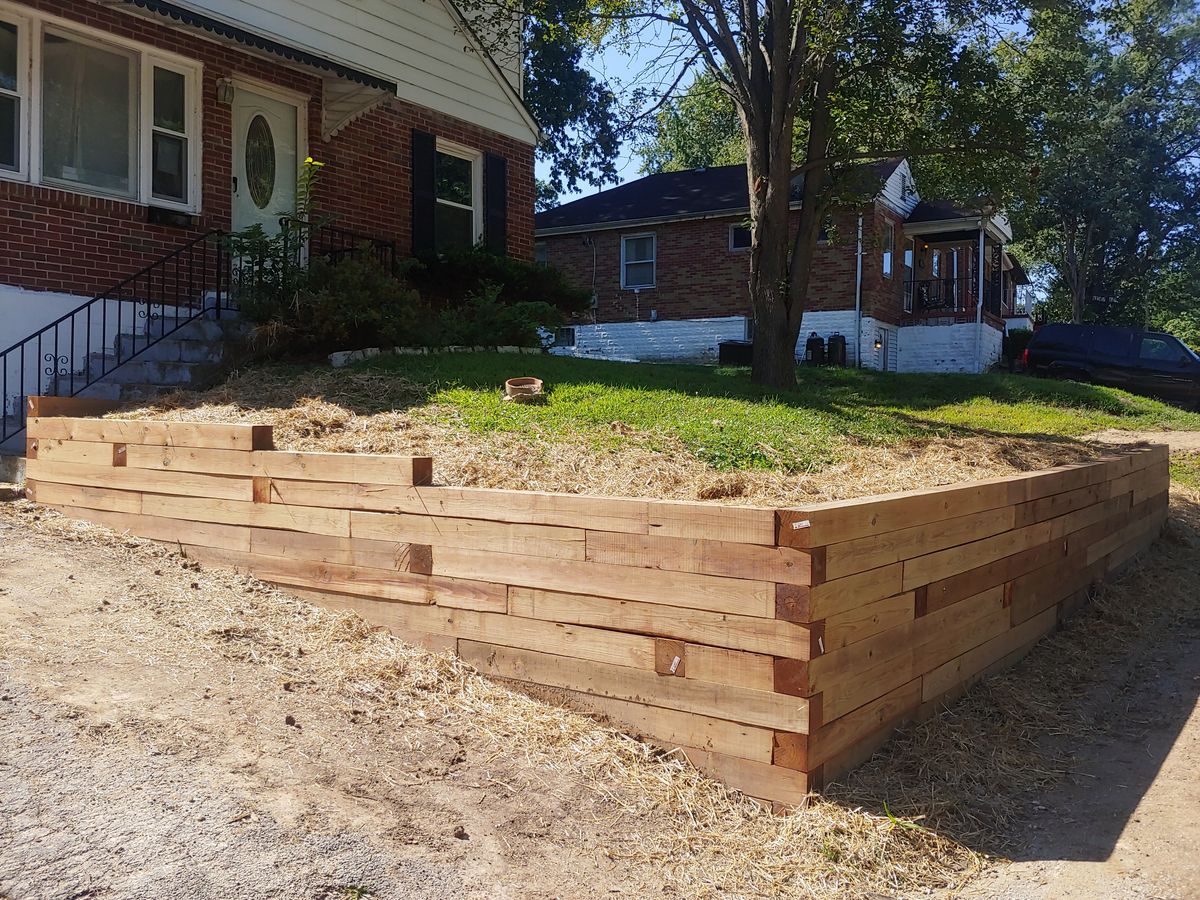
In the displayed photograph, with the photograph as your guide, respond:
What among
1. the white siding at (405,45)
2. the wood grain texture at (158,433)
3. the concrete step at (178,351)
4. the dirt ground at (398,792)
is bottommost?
the dirt ground at (398,792)

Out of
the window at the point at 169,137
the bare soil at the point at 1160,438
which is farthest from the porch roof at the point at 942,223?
the window at the point at 169,137

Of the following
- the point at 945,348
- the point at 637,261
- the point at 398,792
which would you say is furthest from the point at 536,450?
the point at 945,348

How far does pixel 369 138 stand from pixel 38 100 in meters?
3.99

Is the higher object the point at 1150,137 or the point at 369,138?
the point at 1150,137

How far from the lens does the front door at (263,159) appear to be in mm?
10414

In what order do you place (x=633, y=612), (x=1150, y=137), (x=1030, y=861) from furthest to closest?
1. (x=1150, y=137)
2. (x=633, y=612)
3. (x=1030, y=861)

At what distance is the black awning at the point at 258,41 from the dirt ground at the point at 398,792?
633 centimetres

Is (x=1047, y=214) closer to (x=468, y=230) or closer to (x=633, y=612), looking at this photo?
(x=468, y=230)

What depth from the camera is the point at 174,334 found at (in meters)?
8.52

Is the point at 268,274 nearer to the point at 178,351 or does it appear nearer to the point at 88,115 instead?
the point at 178,351

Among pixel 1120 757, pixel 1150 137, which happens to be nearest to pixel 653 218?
pixel 1150 137

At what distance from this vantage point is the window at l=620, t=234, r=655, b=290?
24.1 meters

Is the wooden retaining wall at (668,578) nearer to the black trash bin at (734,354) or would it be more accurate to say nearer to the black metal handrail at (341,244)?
the black metal handrail at (341,244)

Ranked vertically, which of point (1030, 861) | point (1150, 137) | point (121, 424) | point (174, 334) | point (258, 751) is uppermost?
point (1150, 137)
